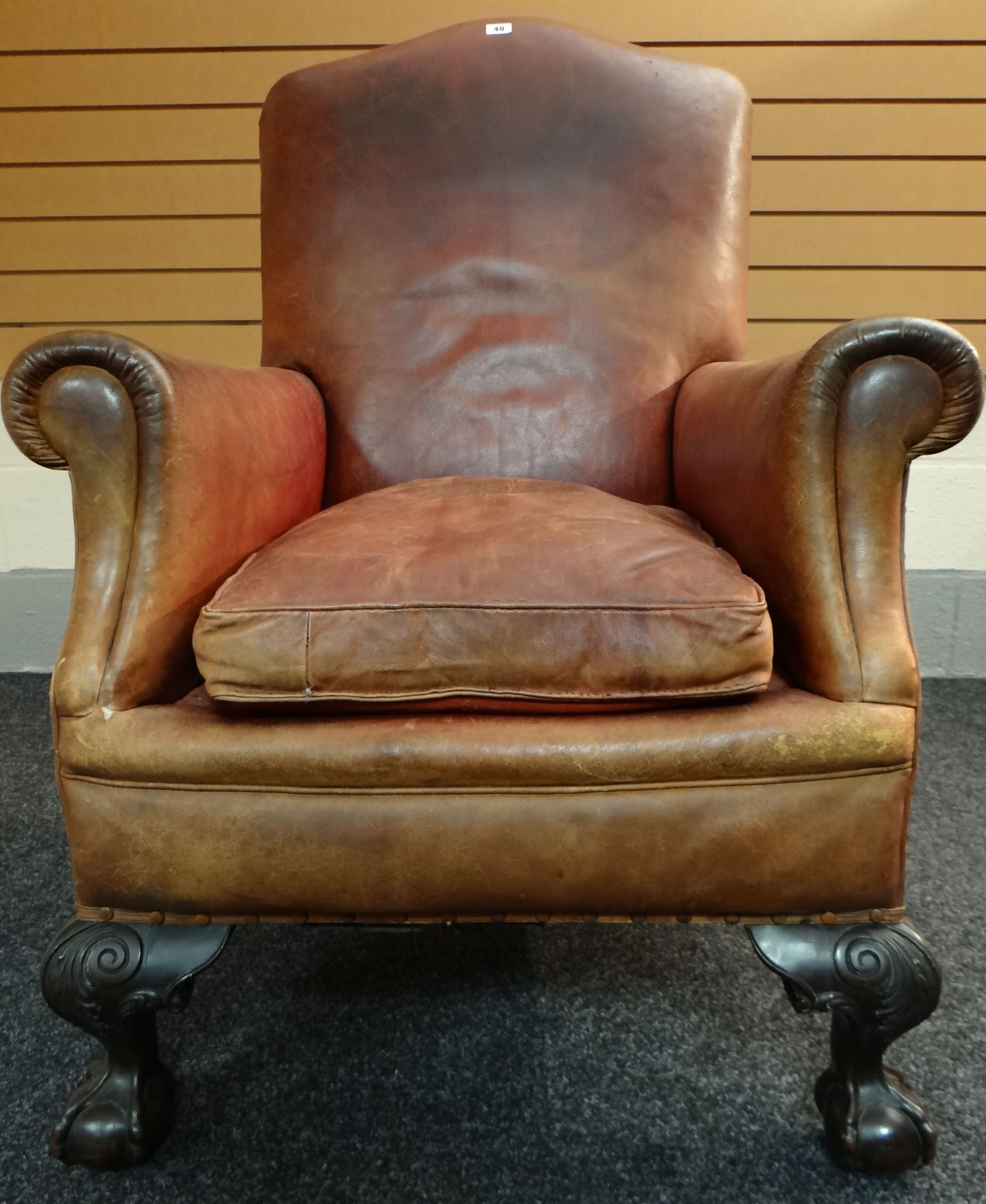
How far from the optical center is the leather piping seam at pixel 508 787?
0.77 meters

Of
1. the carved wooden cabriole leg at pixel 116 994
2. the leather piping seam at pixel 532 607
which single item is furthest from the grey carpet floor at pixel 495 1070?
the leather piping seam at pixel 532 607

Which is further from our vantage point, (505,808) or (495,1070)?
(495,1070)

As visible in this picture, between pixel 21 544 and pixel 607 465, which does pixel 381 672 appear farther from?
pixel 21 544

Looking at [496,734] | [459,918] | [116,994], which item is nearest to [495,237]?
[496,734]

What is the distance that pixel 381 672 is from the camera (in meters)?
0.77

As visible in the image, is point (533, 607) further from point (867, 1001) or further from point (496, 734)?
point (867, 1001)

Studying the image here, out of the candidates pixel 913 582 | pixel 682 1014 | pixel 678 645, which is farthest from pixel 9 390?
pixel 913 582

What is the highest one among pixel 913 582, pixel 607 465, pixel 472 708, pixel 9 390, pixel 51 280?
pixel 51 280

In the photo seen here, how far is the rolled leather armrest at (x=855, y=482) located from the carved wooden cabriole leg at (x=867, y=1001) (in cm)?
21

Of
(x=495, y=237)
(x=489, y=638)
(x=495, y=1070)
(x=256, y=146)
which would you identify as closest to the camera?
(x=489, y=638)

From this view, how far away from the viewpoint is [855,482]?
2.64 ft

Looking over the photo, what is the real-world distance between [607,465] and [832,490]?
527mm

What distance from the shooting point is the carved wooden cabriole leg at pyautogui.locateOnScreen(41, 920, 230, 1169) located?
82 cm

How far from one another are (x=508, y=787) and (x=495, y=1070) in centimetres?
38
